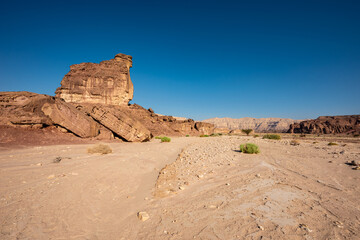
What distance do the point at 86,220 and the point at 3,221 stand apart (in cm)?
114

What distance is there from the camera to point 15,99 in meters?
13.5

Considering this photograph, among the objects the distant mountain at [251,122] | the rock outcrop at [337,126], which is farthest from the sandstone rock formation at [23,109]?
the distant mountain at [251,122]

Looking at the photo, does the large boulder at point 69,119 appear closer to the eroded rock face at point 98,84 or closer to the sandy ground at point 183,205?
the sandy ground at point 183,205

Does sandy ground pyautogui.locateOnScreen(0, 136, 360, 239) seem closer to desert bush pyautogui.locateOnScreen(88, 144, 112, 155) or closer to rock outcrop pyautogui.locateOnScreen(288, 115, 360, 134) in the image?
desert bush pyautogui.locateOnScreen(88, 144, 112, 155)

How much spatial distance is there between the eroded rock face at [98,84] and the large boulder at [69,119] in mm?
24376

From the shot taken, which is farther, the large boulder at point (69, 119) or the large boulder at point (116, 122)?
the large boulder at point (116, 122)

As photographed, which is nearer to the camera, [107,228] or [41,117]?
[107,228]

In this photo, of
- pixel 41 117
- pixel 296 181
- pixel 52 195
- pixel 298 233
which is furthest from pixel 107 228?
pixel 41 117

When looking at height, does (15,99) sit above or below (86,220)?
above

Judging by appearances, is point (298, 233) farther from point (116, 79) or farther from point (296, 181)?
point (116, 79)

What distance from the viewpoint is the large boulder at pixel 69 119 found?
45.5 ft

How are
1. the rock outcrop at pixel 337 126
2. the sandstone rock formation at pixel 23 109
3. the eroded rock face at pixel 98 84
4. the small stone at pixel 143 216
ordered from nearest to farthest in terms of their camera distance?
1. the small stone at pixel 143 216
2. the sandstone rock formation at pixel 23 109
3. the eroded rock face at pixel 98 84
4. the rock outcrop at pixel 337 126

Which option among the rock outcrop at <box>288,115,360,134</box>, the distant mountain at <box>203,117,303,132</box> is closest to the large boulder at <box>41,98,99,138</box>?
the rock outcrop at <box>288,115,360,134</box>

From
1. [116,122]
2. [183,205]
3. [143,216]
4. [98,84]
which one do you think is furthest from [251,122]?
[143,216]
